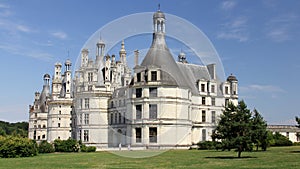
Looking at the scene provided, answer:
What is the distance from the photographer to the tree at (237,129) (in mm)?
32156

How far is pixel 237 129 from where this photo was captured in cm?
3300

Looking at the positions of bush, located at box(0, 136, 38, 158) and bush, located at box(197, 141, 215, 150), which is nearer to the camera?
bush, located at box(0, 136, 38, 158)

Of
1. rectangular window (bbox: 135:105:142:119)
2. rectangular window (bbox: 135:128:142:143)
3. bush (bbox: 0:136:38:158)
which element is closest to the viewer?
bush (bbox: 0:136:38:158)

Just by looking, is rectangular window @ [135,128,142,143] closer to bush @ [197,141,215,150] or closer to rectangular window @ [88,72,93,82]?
bush @ [197,141,215,150]

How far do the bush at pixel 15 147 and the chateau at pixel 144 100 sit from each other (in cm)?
2039

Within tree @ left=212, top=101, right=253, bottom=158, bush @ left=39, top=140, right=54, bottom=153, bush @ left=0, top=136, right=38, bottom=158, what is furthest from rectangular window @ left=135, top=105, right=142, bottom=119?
tree @ left=212, top=101, right=253, bottom=158

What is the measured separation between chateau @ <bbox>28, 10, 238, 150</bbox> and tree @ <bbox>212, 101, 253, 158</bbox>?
23.5 m

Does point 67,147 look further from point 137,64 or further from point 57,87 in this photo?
point 57,87

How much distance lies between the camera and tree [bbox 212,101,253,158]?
1266 inches

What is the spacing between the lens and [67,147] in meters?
51.1

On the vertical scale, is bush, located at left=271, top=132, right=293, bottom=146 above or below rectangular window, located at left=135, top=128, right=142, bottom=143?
below

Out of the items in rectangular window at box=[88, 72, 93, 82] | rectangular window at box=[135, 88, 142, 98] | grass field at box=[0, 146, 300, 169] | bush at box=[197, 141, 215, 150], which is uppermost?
rectangular window at box=[88, 72, 93, 82]

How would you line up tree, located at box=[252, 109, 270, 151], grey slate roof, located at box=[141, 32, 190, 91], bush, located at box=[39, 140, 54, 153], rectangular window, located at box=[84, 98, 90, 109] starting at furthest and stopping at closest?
rectangular window, located at box=[84, 98, 90, 109] → grey slate roof, located at box=[141, 32, 190, 91] → bush, located at box=[39, 140, 54, 153] → tree, located at box=[252, 109, 270, 151]

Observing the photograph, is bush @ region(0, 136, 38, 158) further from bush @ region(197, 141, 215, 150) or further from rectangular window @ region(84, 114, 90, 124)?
rectangular window @ region(84, 114, 90, 124)
